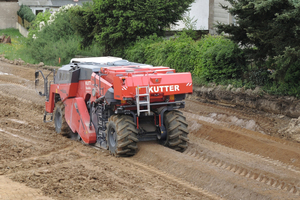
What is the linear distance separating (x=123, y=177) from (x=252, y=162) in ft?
10.2

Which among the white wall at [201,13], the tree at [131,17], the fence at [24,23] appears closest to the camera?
the tree at [131,17]

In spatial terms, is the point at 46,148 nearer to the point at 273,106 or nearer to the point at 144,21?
the point at 273,106

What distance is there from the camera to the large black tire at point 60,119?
12.0m

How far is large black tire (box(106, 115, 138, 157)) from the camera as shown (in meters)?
9.30

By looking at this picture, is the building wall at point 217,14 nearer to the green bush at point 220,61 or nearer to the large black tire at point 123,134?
the green bush at point 220,61

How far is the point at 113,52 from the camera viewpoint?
25.6 metres

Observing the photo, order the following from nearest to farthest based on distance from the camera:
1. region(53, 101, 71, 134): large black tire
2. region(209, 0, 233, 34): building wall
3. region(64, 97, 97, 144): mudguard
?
1. region(64, 97, 97, 144): mudguard
2. region(53, 101, 71, 134): large black tire
3. region(209, 0, 233, 34): building wall

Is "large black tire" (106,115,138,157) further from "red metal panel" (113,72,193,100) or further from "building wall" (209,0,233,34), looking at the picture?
"building wall" (209,0,233,34)

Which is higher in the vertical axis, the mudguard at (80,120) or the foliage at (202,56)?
the foliage at (202,56)

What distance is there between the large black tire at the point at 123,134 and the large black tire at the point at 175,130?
89cm

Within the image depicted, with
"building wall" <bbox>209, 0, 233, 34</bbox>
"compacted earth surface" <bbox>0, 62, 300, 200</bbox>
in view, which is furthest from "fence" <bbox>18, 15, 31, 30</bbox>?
"compacted earth surface" <bbox>0, 62, 300, 200</bbox>

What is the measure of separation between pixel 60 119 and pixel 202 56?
25.1 ft

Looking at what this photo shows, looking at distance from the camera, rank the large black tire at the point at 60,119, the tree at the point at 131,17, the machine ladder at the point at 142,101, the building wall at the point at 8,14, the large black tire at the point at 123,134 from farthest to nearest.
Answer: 1. the building wall at the point at 8,14
2. the tree at the point at 131,17
3. the large black tire at the point at 60,119
4. the large black tire at the point at 123,134
5. the machine ladder at the point at 142,101

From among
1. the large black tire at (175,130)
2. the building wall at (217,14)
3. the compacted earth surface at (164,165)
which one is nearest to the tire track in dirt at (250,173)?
the compacted earth surface at (164,165)
